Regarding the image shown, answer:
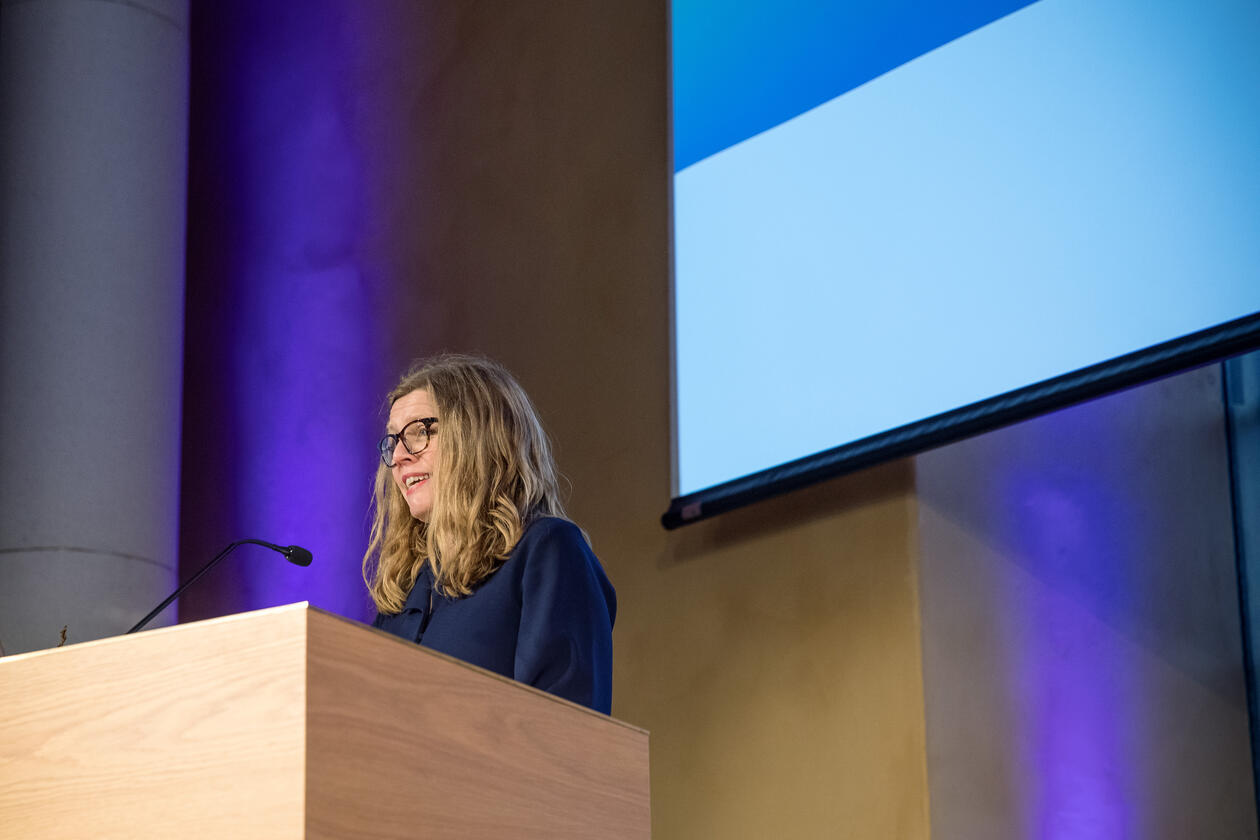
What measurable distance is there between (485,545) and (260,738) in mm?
879

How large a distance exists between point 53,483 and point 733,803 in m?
2.17

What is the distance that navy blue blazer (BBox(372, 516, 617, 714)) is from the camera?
1750mm

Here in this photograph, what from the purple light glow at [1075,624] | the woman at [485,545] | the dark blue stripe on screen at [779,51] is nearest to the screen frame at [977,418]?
the purple light glow at [1075,624]

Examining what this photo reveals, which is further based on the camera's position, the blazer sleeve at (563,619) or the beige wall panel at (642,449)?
the beige wall panel at (642,449)

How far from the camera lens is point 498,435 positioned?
6.78ft

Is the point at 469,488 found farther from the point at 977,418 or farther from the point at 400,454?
the point at 977,418

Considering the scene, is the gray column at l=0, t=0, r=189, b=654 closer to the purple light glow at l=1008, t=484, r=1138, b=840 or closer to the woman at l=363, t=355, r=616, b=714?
the woman at l=363, t=355, r=616, b=714

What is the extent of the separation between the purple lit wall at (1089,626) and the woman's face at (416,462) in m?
1.30

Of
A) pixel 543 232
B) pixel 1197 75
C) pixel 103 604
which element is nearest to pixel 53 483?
pixel 103 604

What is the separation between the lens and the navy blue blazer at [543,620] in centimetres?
175

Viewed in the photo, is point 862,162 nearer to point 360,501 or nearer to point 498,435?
point 498,435

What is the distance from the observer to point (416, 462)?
82.6 inches

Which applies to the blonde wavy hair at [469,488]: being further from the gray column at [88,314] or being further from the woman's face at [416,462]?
the gray column at [88,314]

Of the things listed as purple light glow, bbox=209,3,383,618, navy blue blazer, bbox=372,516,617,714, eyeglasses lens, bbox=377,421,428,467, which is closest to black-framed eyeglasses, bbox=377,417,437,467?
eyeglasses lens, bbox=377,421,428,467
